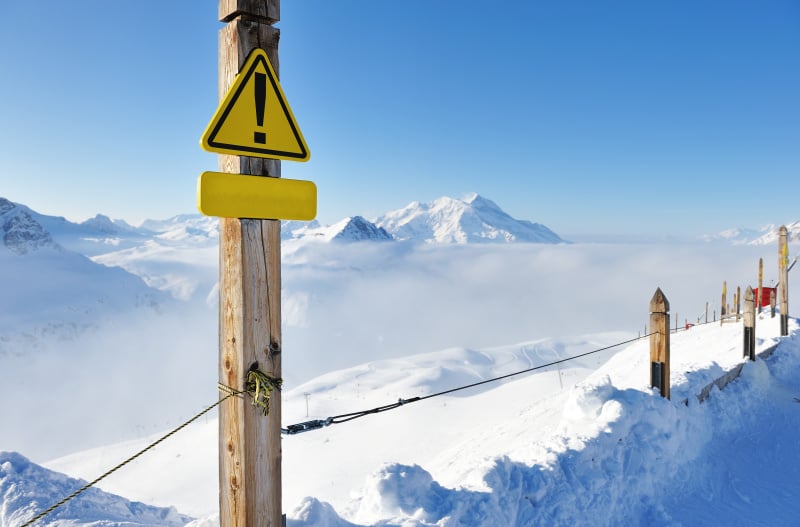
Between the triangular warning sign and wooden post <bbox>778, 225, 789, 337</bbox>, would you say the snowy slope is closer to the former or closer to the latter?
wooden post <bbox>778, 225, 789, 337</bbox>

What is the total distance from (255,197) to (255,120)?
38cm

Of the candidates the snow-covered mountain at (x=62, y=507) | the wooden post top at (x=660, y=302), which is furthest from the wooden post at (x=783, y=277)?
the snow-covered mountain at (x=62, y=507)

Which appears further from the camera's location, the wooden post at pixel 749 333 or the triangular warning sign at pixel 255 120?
the wooden post at pixel 749 333

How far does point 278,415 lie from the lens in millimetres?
2545

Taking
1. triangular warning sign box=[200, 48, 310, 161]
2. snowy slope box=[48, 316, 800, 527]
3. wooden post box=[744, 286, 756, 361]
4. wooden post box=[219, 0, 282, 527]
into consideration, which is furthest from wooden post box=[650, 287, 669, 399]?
triangular warning sign box=[200, 48, 310, 161]

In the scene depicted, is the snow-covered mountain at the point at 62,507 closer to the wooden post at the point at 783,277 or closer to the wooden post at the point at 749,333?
the wooden post at the point at 749,333

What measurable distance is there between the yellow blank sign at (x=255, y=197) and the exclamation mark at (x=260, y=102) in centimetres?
20

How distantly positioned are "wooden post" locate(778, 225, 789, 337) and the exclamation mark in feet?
48.6

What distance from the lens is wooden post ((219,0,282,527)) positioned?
238 centimetres

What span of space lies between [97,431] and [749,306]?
153m

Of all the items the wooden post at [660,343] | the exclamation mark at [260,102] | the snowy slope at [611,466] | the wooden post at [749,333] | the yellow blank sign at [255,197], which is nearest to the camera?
the yellow blank sign at [255,197]

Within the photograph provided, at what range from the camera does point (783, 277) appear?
43.8ft

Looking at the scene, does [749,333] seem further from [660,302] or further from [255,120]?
[255,120]

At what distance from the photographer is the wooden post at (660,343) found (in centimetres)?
652
